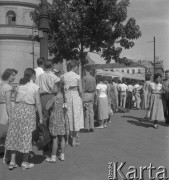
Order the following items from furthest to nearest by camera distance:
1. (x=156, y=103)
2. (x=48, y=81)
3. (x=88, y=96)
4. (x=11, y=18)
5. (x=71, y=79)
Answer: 1. (x=11, y=18)
2. (x=156, y=103)
3. (x=88, y=96)
4. (x=71, y=79)
5. (x=48, y=81)

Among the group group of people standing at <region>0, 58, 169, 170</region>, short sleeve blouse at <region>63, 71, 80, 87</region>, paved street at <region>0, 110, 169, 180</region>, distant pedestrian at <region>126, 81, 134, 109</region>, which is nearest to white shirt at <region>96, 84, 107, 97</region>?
paved street at <region>0, 110, 169, 180</region>

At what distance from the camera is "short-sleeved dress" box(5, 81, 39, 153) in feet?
16.4

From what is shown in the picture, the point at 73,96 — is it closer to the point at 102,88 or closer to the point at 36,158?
the point at 36,158

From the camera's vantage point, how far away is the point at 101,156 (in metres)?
5.76

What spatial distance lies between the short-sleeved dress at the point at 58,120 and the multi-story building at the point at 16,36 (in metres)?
32.8

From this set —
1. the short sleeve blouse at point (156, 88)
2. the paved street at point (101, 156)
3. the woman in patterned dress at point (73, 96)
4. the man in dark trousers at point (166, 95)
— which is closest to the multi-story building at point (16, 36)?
the man in dark trousers at point (166, 95)

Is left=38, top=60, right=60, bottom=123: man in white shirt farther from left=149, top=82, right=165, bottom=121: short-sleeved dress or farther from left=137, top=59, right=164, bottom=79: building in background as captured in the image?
left=137, top=59, right=164, bottom=79: building in background

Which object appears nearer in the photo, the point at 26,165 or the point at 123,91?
the point at 26,165

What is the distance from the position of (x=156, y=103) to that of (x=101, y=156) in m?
4.02

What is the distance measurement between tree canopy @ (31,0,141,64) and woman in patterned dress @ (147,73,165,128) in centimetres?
471

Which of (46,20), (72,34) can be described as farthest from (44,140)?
(72,34)

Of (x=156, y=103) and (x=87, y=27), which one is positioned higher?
(x=87, y=27)

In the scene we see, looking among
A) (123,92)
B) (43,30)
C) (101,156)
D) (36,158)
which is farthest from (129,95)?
(36,158)

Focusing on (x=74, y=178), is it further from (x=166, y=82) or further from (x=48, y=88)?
(x=166, y=82)
